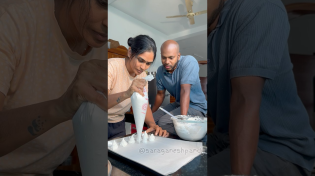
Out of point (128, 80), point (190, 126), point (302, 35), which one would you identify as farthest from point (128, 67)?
point (302, 35)

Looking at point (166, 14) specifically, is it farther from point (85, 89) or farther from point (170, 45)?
point (85, 89)

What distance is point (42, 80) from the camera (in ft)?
0.97

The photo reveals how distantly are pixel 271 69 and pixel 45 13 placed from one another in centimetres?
42

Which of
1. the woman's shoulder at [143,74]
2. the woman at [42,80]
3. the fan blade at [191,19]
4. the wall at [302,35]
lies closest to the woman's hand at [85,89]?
the woman at [42,80]

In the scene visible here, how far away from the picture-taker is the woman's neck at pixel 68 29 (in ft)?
0.97

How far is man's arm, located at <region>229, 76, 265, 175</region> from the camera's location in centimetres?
22

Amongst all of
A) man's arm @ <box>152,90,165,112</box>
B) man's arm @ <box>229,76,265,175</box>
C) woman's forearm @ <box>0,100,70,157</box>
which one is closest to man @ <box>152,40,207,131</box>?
man's arm @ <box>152,90,165,112</box>

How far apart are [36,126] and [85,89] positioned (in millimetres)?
122

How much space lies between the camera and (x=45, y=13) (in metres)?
0.29

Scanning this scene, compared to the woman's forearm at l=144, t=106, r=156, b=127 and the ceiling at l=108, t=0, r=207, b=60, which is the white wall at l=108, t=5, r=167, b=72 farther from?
A: the woman's forearm at l=144, t=106, r=156, b=127

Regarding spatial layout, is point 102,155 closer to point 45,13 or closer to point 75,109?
point 75,109

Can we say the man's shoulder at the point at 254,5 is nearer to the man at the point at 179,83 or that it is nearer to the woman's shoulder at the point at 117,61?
the man at the point at 179,83

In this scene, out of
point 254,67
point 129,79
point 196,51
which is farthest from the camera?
point 129,79

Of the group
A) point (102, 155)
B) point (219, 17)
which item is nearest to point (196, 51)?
point (219, 17)
